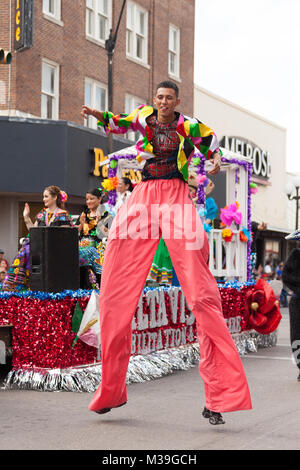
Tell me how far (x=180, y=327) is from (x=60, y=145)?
10.5 meters

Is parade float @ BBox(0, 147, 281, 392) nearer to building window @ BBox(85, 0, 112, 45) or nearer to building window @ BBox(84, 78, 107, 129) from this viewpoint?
building window @ BBox(84, 78, 107, 129)

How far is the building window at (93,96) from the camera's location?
66.8 feet

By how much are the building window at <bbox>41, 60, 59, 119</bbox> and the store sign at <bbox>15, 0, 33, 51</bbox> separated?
1628 mm

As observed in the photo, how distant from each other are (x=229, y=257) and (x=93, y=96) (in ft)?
36.0

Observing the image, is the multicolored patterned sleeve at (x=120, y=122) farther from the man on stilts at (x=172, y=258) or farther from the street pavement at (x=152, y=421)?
the street pavement at (x=152, y=421)

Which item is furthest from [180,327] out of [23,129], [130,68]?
[130,68]

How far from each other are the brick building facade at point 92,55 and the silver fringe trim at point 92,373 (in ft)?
36.3

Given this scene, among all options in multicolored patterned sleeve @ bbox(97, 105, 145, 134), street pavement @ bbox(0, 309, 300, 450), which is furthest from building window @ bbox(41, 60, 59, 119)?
multicolored patterned sleeve @ bbox(97, 105, 145, 134)

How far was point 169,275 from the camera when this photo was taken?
9633 millimetres

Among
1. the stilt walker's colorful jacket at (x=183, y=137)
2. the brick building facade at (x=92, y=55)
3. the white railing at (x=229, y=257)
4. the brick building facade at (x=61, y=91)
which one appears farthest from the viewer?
the brick building facade at (x=92, y=55)

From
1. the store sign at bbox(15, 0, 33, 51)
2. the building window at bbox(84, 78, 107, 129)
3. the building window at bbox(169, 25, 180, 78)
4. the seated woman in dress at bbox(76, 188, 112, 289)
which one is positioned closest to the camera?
the seated woman in dress at bbox(76, 188, 112, 289)

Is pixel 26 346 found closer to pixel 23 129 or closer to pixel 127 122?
pixel 127 122

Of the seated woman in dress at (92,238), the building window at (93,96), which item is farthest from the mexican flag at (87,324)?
the building window at (93,96)

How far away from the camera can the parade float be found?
642 cm
